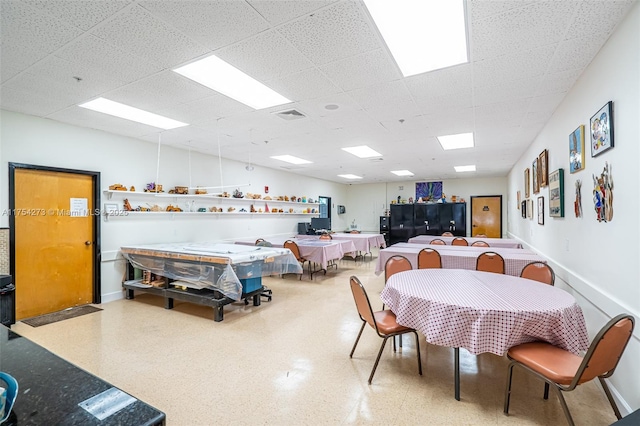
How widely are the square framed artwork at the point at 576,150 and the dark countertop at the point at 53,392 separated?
3.53 meters

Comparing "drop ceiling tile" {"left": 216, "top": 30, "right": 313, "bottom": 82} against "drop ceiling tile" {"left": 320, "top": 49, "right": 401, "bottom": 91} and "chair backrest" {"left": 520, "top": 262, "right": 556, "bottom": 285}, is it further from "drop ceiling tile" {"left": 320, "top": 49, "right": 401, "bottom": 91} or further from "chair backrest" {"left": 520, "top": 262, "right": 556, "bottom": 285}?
"chair backrest" {"left": 520, "top": 262, "right": 556, "bottom": 285}

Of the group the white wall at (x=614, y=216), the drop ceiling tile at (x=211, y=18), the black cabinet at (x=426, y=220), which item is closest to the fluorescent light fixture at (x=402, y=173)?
the black cabinet at (x=426, y=220)

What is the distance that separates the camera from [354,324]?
140 inches

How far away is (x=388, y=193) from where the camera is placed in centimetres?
1191

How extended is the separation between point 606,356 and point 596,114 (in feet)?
→ 6.08

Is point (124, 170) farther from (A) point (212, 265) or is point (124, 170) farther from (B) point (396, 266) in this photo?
(B) point (396, 266)

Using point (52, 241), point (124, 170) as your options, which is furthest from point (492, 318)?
point (124, 170)

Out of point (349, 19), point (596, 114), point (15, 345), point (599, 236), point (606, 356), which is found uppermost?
point (349, 19)

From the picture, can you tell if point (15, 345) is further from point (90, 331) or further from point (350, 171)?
point (350, 171)

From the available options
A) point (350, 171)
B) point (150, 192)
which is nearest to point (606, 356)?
point (150, 192)

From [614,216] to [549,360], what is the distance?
1.13m

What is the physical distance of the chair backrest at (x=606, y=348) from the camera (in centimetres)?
154

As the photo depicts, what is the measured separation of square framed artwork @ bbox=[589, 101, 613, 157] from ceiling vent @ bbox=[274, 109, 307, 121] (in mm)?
2936

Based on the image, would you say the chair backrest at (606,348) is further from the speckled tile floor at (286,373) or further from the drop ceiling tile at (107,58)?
the drop ceiling tile at (107,58)
